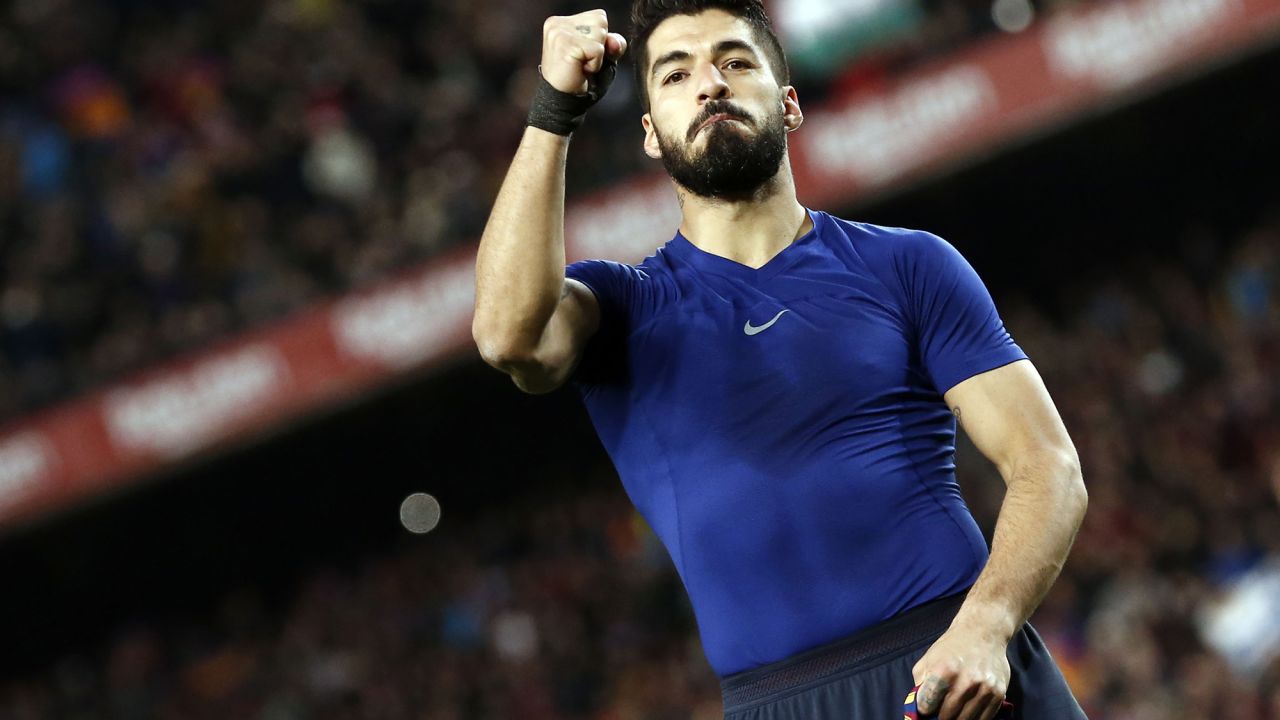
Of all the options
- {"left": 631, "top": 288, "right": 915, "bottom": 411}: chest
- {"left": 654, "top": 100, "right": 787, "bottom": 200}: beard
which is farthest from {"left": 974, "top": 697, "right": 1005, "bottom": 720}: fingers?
{"left": 654, "top": 100, "right": 787, "bottom": 200}: beard

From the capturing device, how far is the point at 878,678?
264cm

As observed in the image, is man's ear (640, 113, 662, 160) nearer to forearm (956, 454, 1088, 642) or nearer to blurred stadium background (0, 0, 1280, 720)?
forearm (956, 454, 1088, 642)

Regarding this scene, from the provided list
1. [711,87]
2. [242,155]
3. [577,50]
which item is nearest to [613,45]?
[577,50]

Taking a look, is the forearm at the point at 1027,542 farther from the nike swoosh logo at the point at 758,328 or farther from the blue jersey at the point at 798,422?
the nike swoosh logo at the point at 758,328

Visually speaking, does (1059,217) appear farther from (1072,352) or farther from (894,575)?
(894,575)

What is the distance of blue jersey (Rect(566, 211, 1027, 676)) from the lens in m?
2.68

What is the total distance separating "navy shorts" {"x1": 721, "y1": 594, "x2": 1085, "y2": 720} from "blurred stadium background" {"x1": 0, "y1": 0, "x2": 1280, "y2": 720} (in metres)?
7.23

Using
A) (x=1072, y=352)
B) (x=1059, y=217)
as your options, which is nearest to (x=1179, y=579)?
(x=1072, y=352)

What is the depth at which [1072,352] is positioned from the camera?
11516mm

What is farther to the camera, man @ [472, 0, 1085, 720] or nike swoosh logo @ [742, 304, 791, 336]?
nike swoosh logo @ [742, 304, 791, 336]

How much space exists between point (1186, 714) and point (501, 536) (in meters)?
6.27

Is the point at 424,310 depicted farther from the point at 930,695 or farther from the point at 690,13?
the point at 930,695

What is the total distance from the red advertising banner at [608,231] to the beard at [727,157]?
8.76 m

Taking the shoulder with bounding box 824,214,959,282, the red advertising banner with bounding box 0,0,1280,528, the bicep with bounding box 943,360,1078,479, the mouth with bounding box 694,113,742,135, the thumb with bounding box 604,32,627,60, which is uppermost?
the thumb with bounding box 604,32,627,60
